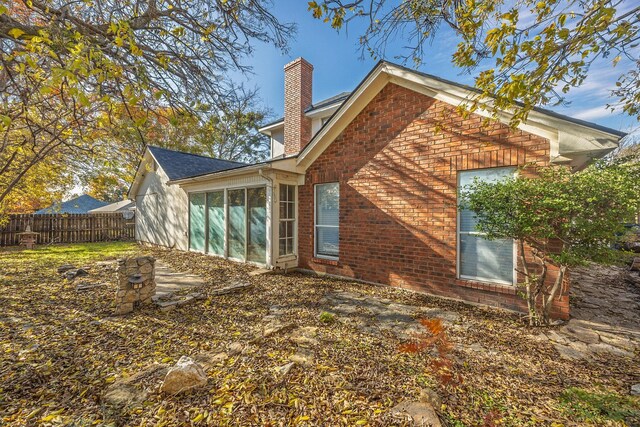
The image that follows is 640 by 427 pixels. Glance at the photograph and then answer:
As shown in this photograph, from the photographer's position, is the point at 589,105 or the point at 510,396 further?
the point at 589,105

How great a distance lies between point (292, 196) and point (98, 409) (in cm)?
607

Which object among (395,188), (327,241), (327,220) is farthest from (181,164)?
(395,188)

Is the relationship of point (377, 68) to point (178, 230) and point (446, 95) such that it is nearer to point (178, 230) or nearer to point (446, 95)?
point (446, 95)

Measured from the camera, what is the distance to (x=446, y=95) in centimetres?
518

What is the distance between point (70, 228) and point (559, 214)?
2087 cm

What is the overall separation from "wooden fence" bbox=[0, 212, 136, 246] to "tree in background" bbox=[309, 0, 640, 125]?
18395 millimetres

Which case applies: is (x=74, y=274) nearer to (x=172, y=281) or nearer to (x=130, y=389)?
(x=172, y=281)

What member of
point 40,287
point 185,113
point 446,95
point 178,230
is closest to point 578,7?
point 446,95

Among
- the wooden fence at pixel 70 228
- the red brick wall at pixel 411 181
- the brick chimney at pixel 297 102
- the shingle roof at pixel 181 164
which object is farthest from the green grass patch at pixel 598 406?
the wooden fence at pixel 70 228

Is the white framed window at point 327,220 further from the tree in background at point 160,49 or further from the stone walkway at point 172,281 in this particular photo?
the tree in background at point 160,49

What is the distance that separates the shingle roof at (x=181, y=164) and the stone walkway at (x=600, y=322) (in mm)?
10809

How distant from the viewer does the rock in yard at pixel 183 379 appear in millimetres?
2434

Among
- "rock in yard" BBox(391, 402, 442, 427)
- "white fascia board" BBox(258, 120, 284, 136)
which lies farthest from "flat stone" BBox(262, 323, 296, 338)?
"white fascia board" BBox(258, 120, 284, 136)

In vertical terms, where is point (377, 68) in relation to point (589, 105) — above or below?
above
